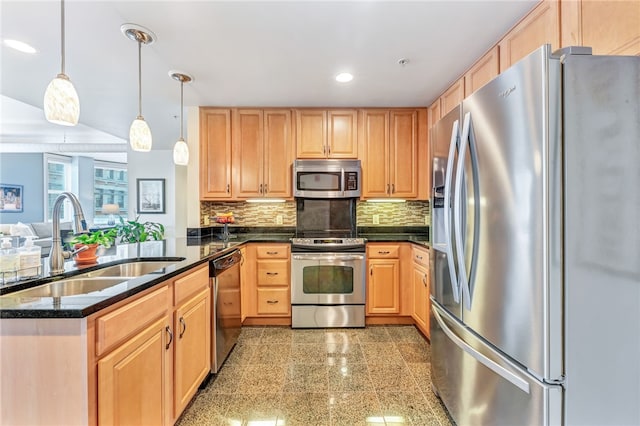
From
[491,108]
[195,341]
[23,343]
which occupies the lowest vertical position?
[195,341]

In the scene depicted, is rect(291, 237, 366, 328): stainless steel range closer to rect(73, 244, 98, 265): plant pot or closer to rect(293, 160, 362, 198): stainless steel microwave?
rect(293, 160, 362, 198): stainless steel microwave

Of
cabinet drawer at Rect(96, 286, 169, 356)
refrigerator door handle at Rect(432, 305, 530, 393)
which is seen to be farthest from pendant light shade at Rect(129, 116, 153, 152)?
refrigerator door handle at Rect(432, 305, 530, 393)

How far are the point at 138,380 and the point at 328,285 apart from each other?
6.72 feet

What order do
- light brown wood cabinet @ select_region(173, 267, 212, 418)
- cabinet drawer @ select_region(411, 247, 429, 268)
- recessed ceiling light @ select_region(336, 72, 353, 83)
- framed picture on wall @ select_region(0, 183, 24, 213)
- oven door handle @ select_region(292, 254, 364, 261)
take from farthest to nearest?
1. framed picture on wall @ select_region(0, 183, 24, 213)
2. oven door handle @ select_region(292, 254, 364, 261)
3. cabinet drawer @ select_region(411, 247, 429, 268)
4. recessed ceiling light @ select_region(336, 72, 353, 83)
5. light brown wood cabinet @ select_region(173, 267, 212, 418)

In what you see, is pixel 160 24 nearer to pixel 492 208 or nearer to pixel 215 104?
pixel 215 104

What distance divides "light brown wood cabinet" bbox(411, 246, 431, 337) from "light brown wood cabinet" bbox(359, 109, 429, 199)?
796 millimetres

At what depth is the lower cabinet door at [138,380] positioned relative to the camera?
1.06m

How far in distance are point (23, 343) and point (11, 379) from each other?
4.7 inches

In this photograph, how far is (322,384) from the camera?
2080 millimetres

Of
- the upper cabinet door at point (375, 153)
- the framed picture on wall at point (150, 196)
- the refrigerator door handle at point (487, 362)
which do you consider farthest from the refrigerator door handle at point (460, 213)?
the framed picture on wall at point (150, 196)

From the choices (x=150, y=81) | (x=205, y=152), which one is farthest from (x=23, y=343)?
(x=205, y=152)

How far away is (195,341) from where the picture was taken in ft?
6.03

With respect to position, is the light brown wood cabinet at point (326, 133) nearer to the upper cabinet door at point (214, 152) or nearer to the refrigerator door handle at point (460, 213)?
the upper cabinet door at point (214, 152)

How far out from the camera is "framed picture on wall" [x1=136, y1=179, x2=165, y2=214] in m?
6.64
